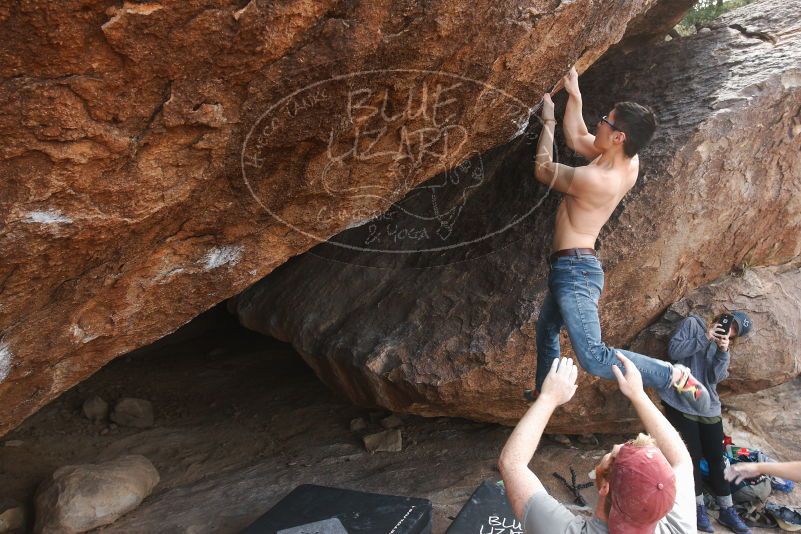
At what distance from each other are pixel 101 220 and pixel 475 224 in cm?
245

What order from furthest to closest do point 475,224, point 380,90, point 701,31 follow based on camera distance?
point 701,31 < point 475,224 < point 380,90

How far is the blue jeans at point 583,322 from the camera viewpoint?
10.1 feet

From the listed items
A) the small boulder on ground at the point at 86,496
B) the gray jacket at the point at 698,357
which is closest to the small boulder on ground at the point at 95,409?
the small boulder on ground at the point at 86,496

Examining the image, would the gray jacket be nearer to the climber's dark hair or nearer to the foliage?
the climber's dark hair

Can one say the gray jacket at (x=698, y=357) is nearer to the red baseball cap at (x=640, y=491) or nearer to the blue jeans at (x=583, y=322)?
the blue jeans at (x=583, y=322)

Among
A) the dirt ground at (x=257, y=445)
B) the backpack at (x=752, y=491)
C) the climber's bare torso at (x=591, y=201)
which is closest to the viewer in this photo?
the climber's bare torso at (x=591, y=201)

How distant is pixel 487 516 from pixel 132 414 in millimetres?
3299

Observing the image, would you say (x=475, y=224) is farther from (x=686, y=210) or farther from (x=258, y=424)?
(x=258, y=424)

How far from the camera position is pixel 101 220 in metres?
2.76

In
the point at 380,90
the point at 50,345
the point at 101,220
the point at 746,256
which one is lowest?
the point at 746,256

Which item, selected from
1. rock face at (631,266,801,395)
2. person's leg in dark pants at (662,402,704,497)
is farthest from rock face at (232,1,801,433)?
person's leg in dark pants at (662,402,704,497)

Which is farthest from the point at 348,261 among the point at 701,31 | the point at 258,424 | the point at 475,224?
the point at 701,31

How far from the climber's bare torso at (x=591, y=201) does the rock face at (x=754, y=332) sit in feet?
4.15

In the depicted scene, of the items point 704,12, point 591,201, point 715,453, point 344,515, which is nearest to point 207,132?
point 591,201
